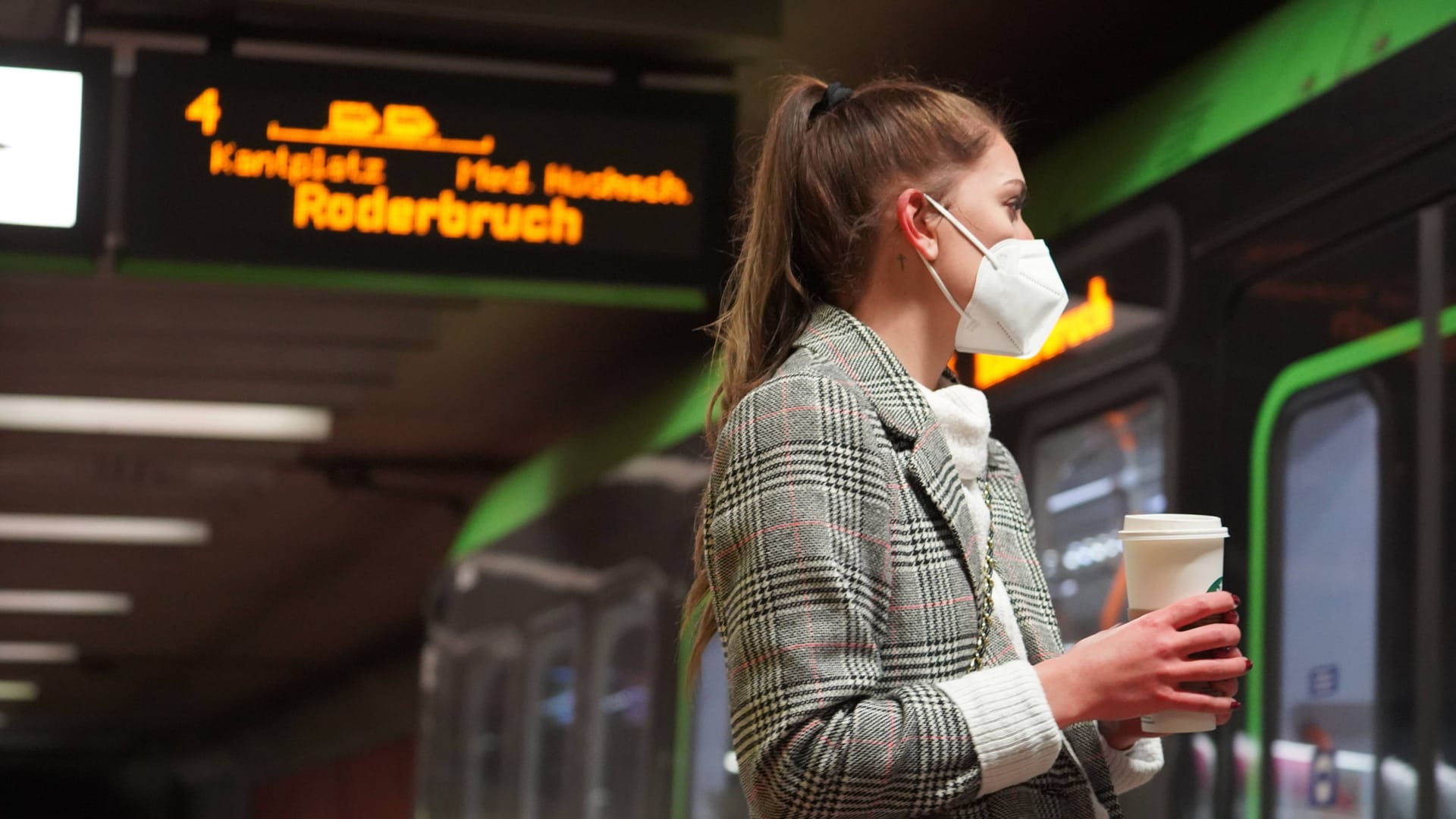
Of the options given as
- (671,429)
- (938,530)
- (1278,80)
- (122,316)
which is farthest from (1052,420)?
(122,316)

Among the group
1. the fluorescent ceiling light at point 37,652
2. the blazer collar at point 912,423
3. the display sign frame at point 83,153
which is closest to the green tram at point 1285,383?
the blazer collar at point 912,423

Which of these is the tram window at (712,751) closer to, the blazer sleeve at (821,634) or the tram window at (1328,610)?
the tram window at (1328,610)

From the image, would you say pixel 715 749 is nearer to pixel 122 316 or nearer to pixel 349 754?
pixel 122 316

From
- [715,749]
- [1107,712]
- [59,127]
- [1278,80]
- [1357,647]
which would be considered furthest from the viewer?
[715,749]

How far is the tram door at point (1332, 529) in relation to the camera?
3121mm

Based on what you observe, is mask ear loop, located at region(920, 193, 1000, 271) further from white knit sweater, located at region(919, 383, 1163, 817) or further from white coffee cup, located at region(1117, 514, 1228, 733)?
white knit sweater, located at region(919, 383, 1163, 817)

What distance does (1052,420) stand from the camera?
4.42 meters

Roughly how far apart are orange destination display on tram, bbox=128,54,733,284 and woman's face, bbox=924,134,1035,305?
2.70m

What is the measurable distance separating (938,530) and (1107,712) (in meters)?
0.22

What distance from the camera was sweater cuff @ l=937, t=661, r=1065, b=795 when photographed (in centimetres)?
159

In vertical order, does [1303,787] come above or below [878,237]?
below

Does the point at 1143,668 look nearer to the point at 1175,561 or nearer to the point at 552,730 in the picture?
the point at 1175,561

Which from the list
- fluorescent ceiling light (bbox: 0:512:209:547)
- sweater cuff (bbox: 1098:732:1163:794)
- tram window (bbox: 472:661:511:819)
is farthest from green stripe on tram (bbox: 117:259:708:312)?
fluorescent ceiling light (bbox: 0:512:209:547)

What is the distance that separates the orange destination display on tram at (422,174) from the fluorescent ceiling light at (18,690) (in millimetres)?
21012
